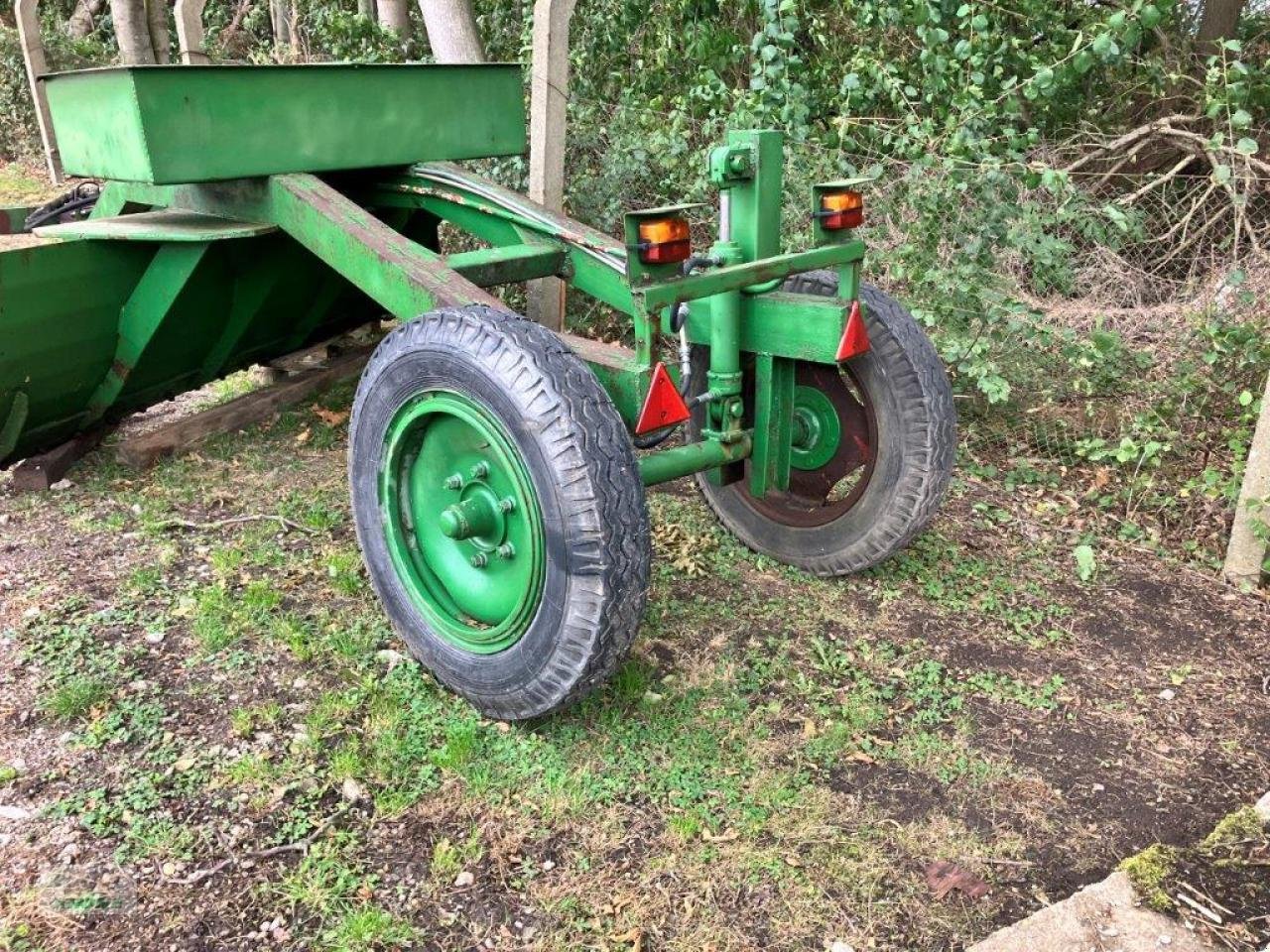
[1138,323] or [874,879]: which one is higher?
[1138,323]

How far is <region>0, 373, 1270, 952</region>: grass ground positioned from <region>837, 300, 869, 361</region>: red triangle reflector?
3.02ft

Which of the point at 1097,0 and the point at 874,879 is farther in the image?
the point at 1097,0

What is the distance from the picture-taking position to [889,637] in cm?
331

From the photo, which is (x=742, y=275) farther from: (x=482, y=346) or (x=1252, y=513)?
(x=1252, y=513)

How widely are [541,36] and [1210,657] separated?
11.4 feet

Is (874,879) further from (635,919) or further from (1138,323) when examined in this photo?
(1138,323)

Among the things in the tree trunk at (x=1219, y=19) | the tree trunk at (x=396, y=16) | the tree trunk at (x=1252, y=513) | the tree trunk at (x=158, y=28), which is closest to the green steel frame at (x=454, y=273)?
the tree trunk at (x=1252, y=513)

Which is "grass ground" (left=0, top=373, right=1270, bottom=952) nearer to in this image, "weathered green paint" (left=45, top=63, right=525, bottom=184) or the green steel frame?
the green steel frame

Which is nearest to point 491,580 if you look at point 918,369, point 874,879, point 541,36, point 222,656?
point 222,656

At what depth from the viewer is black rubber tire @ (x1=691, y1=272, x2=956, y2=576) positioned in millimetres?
3213

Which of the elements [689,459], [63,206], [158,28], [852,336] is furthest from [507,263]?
[158,28]

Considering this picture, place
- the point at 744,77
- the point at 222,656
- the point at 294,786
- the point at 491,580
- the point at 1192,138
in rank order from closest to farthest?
the point at 294,786 → the point at 491,580 → the point at 222,656 → the point at 1192,138 → the point at 744,77

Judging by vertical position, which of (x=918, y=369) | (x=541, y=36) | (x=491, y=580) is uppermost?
(x=541, y=36)

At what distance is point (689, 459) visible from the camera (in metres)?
2.91
